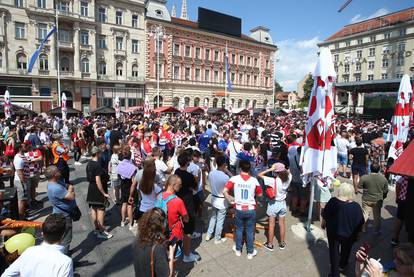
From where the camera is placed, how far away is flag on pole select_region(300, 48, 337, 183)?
4625 mm

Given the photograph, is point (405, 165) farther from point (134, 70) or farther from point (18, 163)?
point (134, 70)

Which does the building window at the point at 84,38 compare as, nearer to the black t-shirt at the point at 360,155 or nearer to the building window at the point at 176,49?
the building window at the point at 176,49

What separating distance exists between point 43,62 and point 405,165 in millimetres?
37639

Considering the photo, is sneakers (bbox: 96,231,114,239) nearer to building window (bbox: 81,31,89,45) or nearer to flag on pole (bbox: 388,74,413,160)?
flag on pole (bbox: 388,74,413,160)

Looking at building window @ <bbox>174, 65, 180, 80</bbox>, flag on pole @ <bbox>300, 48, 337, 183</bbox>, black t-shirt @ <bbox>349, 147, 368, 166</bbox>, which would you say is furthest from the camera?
building window @ <bbox>174, 65, 180, 80</bbox>

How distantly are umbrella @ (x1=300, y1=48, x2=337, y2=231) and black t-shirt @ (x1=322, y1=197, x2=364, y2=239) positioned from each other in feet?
3.36

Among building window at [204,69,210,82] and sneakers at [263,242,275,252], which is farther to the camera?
building window at [204,69,210,82]

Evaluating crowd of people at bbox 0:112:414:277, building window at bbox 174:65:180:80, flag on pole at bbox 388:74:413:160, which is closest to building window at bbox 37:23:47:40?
building window at bbox 174:65:180:80

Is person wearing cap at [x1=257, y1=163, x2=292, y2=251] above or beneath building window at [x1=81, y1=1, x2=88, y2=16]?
beneath

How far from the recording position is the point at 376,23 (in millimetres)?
53062

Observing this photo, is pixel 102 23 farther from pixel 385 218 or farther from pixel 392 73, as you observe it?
pixel 392 73

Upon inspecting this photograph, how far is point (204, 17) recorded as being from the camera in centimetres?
4381

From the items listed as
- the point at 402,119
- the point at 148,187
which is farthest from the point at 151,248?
the point at 402,119

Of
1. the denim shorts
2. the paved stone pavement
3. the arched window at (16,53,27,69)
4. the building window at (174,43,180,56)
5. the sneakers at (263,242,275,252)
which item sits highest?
the building window at (174,43,180,56)
